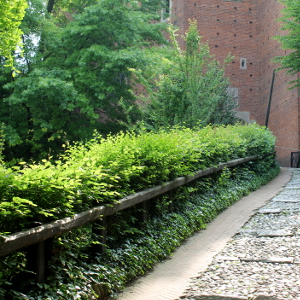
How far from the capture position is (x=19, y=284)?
344cm

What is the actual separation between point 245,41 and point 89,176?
27.7 meters

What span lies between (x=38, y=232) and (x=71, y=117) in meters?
17.2

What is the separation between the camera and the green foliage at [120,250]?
3.63 meters

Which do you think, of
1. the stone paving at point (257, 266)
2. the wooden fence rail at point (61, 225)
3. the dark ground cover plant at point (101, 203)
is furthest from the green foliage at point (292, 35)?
the wooden fence rail at point (61, 225)

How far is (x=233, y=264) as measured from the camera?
210 inches

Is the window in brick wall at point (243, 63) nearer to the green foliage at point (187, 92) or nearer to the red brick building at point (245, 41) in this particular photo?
the red brick building at point (245, 41)

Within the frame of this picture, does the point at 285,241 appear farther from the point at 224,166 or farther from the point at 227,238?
the point at 224,166

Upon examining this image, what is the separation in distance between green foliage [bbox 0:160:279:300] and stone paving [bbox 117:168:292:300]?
0.19 m

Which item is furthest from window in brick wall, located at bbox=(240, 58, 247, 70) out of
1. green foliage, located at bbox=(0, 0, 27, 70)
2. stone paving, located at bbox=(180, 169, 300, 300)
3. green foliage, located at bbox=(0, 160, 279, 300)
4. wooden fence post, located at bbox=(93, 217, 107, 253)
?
wooden fence post, located at bbox=(93, 217, 107, 253)

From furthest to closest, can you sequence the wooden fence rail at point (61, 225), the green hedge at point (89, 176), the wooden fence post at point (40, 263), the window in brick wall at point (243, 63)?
the window in brick wall at point (243, 63), the wooden fence post at point (40, 263), the green hedge at point (89, 176), the wooden fence rail at point (61, 225)

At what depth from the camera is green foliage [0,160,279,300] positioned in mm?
3633

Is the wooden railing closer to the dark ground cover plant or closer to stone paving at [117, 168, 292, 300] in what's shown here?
the dark ground cover plant

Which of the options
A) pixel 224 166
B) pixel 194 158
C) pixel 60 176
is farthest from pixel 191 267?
pixel 224 166

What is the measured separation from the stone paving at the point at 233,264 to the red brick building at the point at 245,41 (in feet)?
70.6
